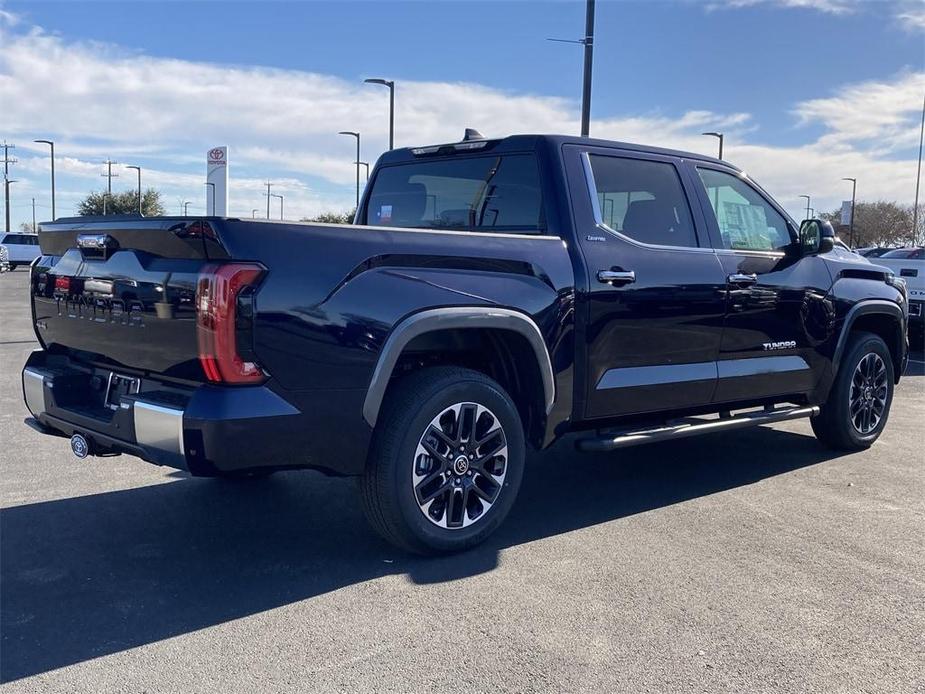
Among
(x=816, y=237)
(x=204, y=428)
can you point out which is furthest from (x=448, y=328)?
(x=816, y=237)

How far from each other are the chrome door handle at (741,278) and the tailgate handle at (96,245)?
3357mm

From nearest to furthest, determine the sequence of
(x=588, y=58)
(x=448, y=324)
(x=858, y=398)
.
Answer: (x=448, y=324)
(x=858, y=398)
(x=588, y=58)

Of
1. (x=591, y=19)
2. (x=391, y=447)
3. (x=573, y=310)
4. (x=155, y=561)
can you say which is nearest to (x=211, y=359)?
(x=391, y=447)

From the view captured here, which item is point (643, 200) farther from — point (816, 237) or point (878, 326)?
point (878, 326)

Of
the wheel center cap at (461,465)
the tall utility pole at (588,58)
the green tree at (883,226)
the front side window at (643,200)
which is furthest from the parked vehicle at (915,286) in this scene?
the green tree at (883,226)

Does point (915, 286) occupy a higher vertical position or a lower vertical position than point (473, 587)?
higher

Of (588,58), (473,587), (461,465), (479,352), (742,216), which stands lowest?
(473,587)

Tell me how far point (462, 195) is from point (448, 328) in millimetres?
1439

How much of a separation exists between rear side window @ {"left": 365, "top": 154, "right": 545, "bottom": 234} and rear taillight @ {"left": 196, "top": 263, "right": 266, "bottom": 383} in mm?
1827

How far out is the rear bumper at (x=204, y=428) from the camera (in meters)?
3.27

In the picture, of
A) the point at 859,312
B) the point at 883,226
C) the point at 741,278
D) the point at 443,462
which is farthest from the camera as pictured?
the point at 883,226

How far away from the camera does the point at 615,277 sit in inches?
177

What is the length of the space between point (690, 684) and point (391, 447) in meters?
1.53

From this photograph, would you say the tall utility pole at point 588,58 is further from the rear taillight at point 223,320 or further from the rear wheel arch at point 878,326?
the rear taillight at point 223,320
